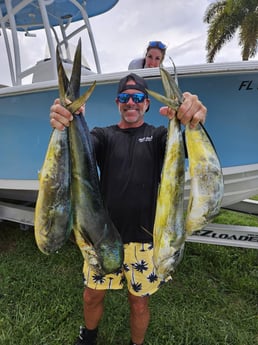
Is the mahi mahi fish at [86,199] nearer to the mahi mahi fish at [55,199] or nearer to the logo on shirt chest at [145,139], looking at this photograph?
the mahi mahi fish at [55,199]

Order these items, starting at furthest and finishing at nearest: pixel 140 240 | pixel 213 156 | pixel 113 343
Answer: pixel 113 343, pixel 140 240, pixel 213 156

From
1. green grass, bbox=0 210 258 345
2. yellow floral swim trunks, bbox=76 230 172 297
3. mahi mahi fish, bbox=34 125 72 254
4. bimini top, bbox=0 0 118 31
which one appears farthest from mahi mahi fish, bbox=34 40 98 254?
bimini top, bbox=0 0 118 31

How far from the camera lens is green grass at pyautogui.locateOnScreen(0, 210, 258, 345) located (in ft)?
7.48

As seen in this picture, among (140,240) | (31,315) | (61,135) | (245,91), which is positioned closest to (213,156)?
(61,135)

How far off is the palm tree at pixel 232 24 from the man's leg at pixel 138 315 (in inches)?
557

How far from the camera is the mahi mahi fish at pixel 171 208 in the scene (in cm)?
122

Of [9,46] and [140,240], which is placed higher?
[9,46]

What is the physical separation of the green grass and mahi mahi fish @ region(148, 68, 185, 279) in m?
1.32

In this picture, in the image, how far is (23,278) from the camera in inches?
119

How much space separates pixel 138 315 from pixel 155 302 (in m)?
0.77

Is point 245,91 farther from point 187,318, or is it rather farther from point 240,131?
point 187,318

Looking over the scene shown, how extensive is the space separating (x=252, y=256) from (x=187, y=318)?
52.1 inches

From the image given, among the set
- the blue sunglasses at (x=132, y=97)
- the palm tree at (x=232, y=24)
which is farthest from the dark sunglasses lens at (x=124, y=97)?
the palm tree at (x=232, y=24)

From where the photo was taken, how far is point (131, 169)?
173 centimetres
